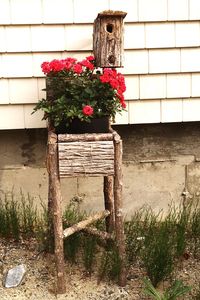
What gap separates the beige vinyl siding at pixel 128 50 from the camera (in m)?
3.51

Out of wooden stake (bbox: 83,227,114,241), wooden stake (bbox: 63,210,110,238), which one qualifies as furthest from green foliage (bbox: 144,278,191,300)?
wooden stake (bbox: 63,210,110,238)

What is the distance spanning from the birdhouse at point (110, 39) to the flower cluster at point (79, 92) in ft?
0.39

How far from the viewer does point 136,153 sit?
3.94 m

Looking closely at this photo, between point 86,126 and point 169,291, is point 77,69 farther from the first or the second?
point 169,291

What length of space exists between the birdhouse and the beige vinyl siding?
0.48 m

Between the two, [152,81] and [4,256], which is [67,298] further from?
[152,81]

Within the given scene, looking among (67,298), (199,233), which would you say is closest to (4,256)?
(67,298)

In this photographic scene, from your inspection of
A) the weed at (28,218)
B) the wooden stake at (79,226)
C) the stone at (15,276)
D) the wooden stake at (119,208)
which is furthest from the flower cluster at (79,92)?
the stone at (15,276)

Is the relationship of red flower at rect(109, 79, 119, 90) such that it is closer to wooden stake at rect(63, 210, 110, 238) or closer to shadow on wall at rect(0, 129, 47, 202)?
wooden stake at rect(63, 210, 110, 238)

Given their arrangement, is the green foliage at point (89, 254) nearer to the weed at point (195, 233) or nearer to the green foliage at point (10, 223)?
the green foliage at point (10, 223)

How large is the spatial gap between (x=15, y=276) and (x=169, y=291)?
102 centimetres

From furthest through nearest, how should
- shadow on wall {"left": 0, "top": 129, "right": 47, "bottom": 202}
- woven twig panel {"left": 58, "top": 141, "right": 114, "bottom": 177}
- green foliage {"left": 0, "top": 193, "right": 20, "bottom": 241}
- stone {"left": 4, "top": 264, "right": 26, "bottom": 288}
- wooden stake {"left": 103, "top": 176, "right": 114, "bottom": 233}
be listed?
shadow on wall {"left": 0, "top": 129, "right": 47, "bottom": 202}, green foliage {"left": 0, "top": 193, "right": 20, "bottom": 241}, wooden stake {"left": 103, "top": 176, "right": 114, "bottom": 233}, stone {"left": 4, "top": 264, "right": 26, "bottom": 288}, woven twig panel {"left": 58, "top": 141, "right": 114, "bottom": 177}

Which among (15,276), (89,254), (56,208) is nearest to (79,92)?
(56,208)

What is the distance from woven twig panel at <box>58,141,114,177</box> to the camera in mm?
2830
